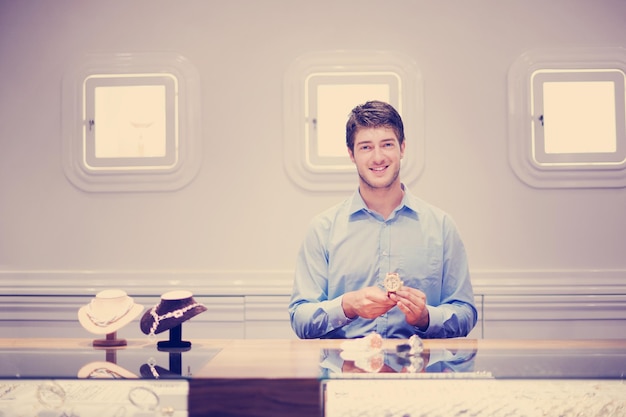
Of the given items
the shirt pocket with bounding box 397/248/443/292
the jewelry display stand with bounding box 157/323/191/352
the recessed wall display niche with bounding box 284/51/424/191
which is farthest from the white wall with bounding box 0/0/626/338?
the jewelry display stand with bounding box 157/323/191/352

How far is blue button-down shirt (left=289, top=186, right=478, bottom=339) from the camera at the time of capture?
2.62m

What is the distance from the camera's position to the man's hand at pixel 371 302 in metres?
2.24

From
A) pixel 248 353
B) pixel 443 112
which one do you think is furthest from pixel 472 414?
pixel 443 112

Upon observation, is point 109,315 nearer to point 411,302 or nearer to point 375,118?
point 411,302

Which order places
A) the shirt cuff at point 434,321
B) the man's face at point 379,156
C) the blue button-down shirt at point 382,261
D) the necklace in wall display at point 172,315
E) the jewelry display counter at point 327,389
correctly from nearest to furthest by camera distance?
the jewelry display counter at point 327,389, the necklace in wall display at point 172,315, the shirt cuff at point 434,321, the blue button-down shirt at point 382,261, the man's face at point 379,156

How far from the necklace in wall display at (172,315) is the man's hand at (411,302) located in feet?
2.32

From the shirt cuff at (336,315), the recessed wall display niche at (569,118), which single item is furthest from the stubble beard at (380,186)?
the recessed wall display niche at (569,118)

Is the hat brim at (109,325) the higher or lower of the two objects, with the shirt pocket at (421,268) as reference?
lower

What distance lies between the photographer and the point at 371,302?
225 centimetres

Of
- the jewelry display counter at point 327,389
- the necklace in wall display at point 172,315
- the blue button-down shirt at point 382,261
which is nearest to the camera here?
the jewelry display counter at point 327,389

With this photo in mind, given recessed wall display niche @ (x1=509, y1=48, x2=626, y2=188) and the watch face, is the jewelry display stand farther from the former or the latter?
recessed wall display niche @ (x1=509, y1=48, x2=626, y2=188)

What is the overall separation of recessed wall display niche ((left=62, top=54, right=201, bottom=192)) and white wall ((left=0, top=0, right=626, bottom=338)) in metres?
0.08

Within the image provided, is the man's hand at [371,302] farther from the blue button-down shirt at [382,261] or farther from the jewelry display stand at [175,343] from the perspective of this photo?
the jewelry display stand at [175,343]

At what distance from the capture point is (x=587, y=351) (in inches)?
72.5
